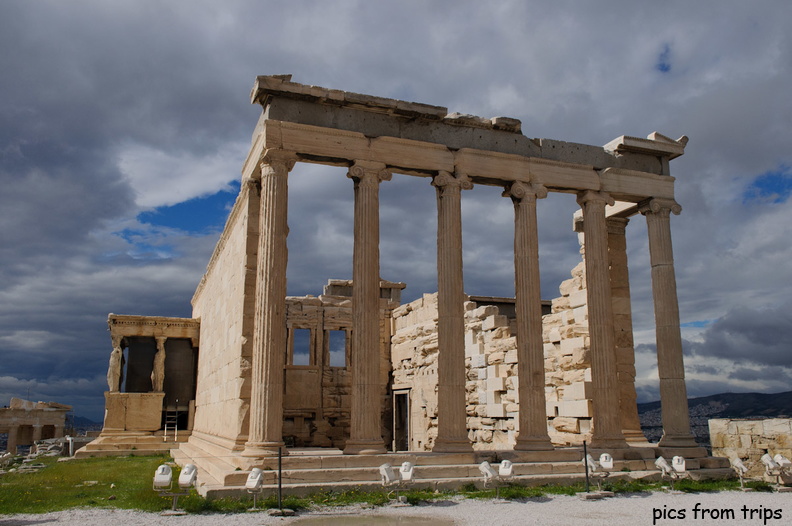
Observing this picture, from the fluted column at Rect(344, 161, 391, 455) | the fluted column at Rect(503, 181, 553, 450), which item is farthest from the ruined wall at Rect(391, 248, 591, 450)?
the fluted column at Rect(344, 161, 391, 455)

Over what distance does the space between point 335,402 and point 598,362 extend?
467 inches

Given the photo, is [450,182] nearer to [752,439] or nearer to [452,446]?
[452,446]

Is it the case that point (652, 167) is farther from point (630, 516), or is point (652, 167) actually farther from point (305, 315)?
point (305, 315)

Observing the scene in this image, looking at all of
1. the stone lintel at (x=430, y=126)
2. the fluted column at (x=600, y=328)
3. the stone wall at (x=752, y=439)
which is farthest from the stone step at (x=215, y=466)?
the stone wall at (x=752, y=439)

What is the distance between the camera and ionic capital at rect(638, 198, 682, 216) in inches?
727

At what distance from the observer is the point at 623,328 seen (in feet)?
62.9

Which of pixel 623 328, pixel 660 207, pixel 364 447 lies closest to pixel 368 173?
pixel 364 447

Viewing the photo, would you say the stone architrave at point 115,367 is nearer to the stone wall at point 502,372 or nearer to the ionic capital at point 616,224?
the stone wall at point 502,372

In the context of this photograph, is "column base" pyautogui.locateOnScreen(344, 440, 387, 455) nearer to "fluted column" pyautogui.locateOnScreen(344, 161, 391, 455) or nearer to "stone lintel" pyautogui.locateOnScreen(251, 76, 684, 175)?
"fluted column" pyautogui.locateOnScreen(344, 161, 391, 455)

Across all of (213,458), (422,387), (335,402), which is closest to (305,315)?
(335,402)

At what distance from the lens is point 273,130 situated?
1499 centimetres

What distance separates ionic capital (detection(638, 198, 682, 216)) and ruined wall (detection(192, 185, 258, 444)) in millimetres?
10077

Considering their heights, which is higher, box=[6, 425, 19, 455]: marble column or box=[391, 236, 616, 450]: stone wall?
box=[391, 236, 616, 450]: stone wall

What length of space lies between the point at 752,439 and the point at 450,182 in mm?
10934
